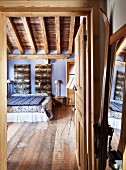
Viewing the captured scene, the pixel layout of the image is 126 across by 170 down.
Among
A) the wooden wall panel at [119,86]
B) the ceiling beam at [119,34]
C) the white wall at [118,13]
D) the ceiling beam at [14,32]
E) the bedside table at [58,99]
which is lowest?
the bedside table at [58,99]

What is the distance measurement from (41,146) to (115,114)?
2.94 m

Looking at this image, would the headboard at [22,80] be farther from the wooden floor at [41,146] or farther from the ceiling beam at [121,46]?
the ceiling beam at [121,46]

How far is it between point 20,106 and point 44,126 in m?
1.11

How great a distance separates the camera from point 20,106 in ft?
20.4

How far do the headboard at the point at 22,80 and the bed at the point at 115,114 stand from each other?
7.98 meters

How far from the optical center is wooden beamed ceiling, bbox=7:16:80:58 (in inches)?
251

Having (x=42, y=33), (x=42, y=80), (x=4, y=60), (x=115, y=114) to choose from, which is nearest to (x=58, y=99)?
(x=42, y=80)

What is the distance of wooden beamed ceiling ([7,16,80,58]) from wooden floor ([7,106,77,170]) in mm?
3177

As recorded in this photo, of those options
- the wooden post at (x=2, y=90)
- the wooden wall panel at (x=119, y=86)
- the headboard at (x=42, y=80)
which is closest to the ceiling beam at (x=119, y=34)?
the wooden wall panel at (x=119, y=86)

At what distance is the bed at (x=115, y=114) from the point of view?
4.40 ft

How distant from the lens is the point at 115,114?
4.73 feet

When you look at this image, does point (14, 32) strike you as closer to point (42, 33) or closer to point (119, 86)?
point (42, 33)

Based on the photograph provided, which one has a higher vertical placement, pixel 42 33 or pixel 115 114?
pixel 42 33

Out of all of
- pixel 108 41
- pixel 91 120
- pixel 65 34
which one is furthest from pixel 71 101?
pixel 108 41
